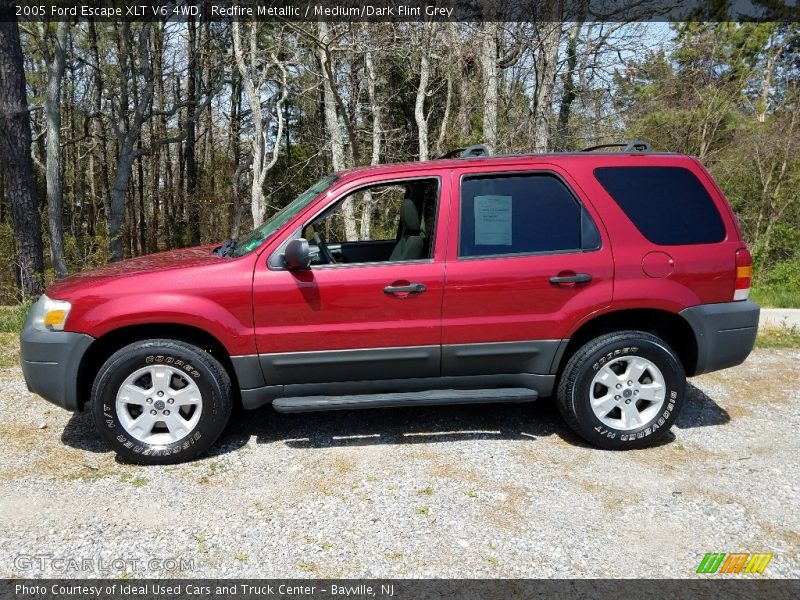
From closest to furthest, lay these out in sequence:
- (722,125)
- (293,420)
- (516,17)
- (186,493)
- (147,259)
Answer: (186,493) < (147,259) < (293,420) < (516,17) < (722,125)

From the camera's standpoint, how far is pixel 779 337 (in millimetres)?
6953

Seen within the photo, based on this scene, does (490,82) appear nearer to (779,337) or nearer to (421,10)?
(421,10)

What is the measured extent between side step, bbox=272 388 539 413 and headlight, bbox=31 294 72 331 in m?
1.44

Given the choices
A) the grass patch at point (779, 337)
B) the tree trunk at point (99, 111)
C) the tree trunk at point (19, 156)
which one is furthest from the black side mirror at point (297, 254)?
the tree trunk at point (99, 111)

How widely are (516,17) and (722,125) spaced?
22.9ft

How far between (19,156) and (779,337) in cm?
1229

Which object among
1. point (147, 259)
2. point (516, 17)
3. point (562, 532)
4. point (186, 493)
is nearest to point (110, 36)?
point (516, 17)

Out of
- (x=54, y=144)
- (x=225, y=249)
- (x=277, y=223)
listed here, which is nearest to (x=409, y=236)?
(x=277, y=223)

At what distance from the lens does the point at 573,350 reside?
406cm

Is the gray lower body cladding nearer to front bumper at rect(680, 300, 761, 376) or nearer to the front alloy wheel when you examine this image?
the front alloy wheel

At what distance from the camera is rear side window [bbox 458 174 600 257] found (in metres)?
3.86

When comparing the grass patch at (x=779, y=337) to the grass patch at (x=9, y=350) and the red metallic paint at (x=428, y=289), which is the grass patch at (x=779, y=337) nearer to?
the red metallic paint at (x=428, y=289)

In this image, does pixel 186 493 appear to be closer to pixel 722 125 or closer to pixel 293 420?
pixel 293 420

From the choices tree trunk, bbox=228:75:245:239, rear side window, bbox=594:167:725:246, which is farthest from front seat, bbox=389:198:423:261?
tree trunk, bbox=228:75:245:239
